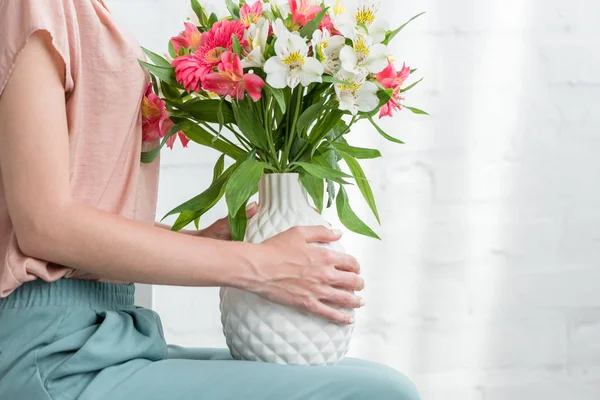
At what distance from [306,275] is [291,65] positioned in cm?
26

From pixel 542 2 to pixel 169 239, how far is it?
3.49ft

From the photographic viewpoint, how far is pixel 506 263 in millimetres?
1684

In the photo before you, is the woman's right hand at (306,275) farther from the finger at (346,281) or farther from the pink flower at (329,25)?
the pink flower at (329,25)

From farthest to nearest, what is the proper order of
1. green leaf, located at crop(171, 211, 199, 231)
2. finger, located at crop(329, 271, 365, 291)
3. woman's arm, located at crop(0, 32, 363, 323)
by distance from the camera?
green leaf, located at crop(171, 211, 199, 231), finger, located at crop(329, 271, 365, 291), woman's arm, located at crop(0, 32, 363, 323)

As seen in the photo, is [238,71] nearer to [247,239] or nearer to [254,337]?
[247,239]

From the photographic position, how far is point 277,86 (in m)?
0.97

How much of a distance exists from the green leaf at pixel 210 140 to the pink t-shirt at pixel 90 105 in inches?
2.6

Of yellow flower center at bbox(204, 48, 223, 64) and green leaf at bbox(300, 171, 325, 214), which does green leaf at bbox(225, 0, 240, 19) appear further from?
green leaf at bbox(300, 171, 325, 214)

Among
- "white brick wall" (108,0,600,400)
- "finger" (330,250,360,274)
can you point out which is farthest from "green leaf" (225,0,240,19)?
"white brick wall" (108,0,600,400)

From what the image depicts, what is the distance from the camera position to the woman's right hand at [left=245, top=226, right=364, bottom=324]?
100cm

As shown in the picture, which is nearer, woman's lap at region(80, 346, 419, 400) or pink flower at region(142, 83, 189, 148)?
woman's lap at region(80, 346, 419, 400)

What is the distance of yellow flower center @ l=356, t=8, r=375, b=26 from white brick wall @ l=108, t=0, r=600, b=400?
626mm

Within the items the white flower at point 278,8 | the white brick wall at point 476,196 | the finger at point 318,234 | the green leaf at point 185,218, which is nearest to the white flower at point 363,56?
the white flower at point 278,8

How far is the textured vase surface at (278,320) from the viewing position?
101 cm
